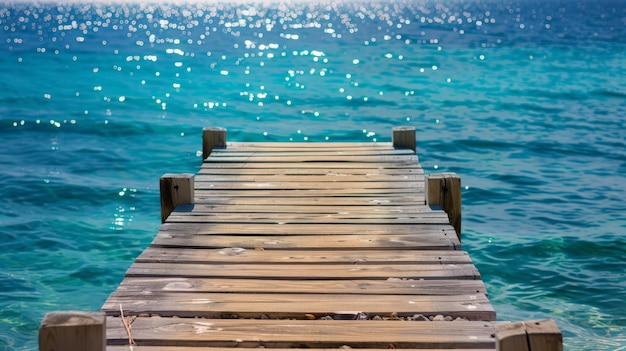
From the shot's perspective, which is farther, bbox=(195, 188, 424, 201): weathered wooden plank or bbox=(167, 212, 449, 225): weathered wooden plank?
bbox=(195, 188, 424, 201): weathered wooden plank

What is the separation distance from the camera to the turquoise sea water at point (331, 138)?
11.6m

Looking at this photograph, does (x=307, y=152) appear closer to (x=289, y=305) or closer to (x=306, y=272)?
(x=306, y=272)

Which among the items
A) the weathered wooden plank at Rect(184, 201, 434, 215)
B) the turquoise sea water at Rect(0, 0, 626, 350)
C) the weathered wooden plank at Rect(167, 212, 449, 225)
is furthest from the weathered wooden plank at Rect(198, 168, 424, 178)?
the turquoise sea water at Rect(0, 0, 626, 350)

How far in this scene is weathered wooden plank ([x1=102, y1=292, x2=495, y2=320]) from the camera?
5.51 metres

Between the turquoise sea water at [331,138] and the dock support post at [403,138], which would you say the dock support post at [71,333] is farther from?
the dock support post at [403,138]

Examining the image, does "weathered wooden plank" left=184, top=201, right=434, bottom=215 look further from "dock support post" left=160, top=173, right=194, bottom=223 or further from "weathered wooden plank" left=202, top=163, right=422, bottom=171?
"weathered wooden plank" left=202, top=163, right=422, bottom=171

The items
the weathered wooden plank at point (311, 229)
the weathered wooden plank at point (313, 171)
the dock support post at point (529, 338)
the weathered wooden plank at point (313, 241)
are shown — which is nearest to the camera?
the dock support post at point (529, 338)

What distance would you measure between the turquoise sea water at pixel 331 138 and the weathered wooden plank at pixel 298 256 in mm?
3386

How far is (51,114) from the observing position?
26234mm

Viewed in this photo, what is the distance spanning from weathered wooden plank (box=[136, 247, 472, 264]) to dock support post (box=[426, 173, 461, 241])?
1449 mm

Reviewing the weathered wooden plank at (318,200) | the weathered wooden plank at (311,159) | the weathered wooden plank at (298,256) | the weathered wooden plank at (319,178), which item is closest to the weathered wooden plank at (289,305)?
the weathered wooden plank at (298,256)

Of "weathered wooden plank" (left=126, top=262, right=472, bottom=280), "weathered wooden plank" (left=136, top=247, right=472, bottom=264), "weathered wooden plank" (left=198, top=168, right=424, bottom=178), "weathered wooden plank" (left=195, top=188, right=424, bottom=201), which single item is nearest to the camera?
"weathered wooden plank" (left=126, top=262, right=472, bottom=280)

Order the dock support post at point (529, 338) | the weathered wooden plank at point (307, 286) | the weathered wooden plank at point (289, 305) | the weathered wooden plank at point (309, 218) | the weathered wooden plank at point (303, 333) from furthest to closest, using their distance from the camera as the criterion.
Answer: the weathered wooden plank at point (309, 218)
the weathered wooden plank at point (307, 286)
the weathered wooden plank at point (289, 305)
the weathered wooden plank at point (303, 333)
the dock support post at point (529, 338)

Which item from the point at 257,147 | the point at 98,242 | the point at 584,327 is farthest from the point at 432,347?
the point at 98,242
